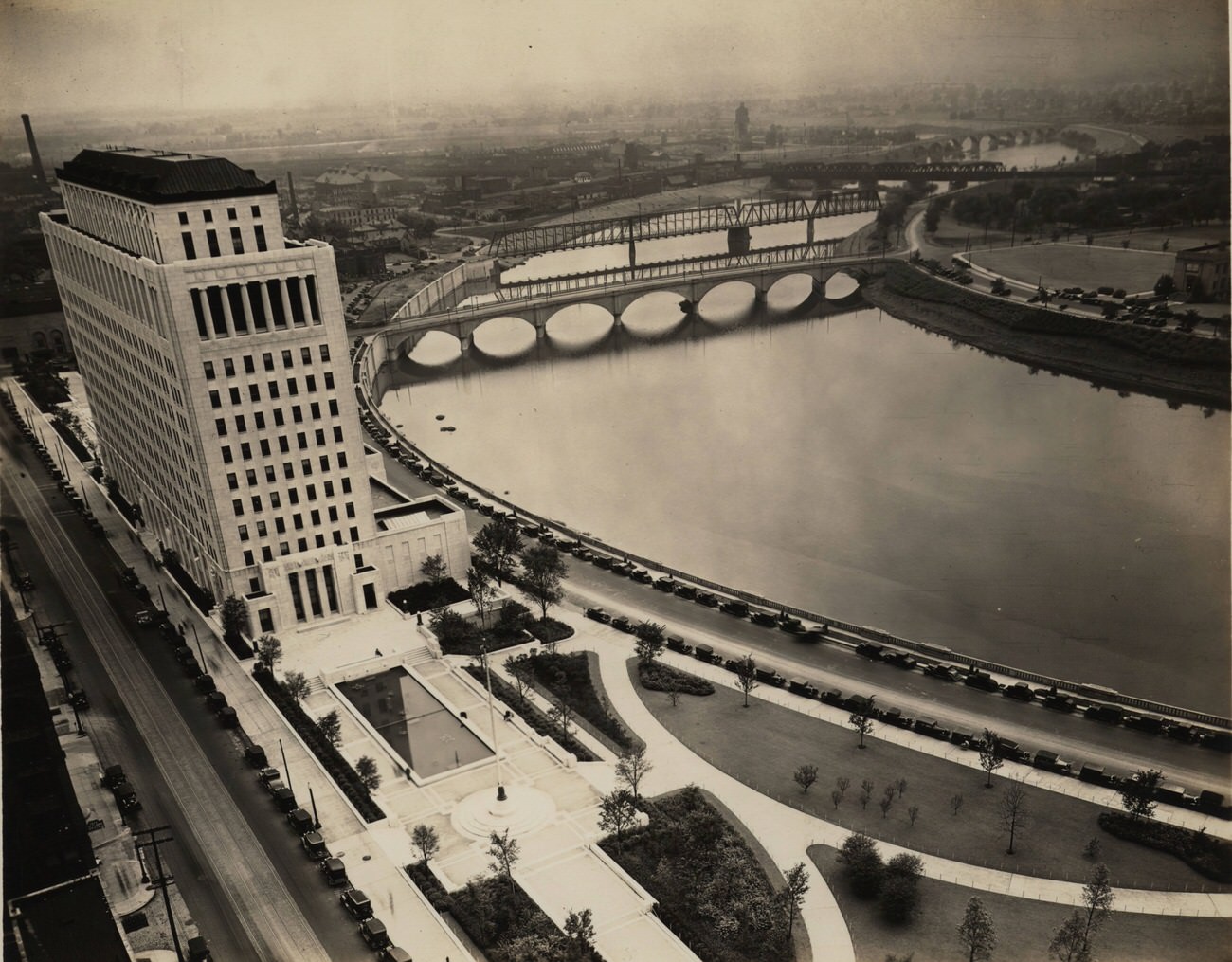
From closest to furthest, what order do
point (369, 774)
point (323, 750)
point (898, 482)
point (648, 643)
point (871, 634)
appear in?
point (369, 774)
point (323, 750)
point (648, 643)
point (871, 634)
point (898, 482)

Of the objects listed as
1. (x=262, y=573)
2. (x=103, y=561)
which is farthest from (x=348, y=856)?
(x=103, y=561)

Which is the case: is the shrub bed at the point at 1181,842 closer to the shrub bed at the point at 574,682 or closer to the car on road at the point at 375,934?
the shrub bed at the point at 574,682

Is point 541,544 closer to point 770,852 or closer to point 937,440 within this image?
point 770,852

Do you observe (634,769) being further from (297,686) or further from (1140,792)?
(1140,792)

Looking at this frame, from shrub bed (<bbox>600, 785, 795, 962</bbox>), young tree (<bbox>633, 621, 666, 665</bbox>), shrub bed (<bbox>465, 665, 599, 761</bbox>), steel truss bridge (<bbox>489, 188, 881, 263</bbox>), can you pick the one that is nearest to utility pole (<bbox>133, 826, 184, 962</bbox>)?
shrub bed (<bbox>600, 785, 795, 962</bbox>)

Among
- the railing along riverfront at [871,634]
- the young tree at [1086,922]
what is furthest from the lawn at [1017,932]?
the railing along riverfront at [871,634]

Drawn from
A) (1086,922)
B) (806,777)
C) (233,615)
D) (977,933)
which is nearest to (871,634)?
(806,777)

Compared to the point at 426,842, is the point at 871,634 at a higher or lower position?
lower
